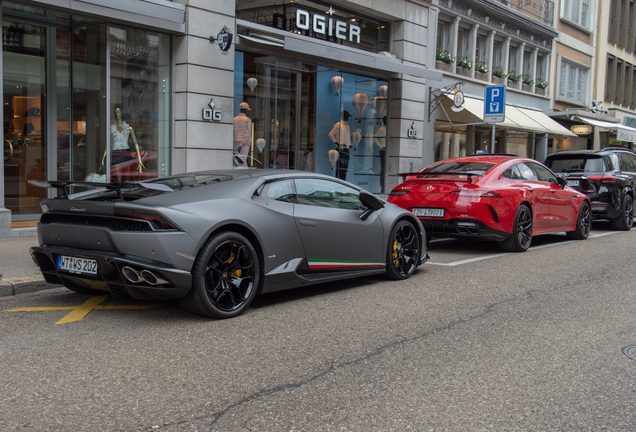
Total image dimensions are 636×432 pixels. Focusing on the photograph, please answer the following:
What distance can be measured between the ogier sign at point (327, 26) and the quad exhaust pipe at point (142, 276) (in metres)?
11.5

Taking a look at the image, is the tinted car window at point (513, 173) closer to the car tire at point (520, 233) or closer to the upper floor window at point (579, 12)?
the car tire at point (520, 233)

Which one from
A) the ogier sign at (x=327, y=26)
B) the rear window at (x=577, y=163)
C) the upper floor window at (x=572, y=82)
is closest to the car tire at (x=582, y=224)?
the rear window at (x=577, y=163)

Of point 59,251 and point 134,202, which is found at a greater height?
point 134,202

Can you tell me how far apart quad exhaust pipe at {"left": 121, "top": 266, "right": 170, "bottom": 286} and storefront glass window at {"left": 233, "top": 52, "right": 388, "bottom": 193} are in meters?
9.15

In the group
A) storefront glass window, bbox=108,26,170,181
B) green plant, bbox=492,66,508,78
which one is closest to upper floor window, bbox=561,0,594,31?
green plant, bbox=492,66,508,78

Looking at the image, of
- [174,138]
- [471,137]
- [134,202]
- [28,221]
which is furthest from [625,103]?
[134,202]

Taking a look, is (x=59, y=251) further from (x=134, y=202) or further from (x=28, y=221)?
(x=28, y=221)

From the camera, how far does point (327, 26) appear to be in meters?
15.7

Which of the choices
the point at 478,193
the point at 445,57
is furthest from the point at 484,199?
the point at 445,57

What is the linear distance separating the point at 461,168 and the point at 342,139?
777 cm

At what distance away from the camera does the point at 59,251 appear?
4895mm

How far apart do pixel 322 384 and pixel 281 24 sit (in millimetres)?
12379

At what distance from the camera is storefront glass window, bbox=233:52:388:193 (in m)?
13.9

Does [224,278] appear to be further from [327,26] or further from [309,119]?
[327,26]
